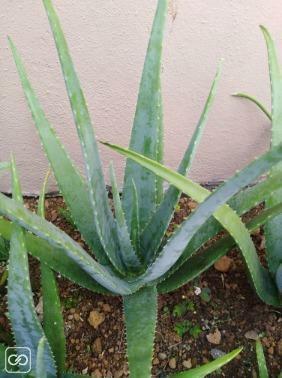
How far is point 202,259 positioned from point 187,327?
0.88 ft

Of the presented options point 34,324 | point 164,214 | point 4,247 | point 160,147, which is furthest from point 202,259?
point 4,247

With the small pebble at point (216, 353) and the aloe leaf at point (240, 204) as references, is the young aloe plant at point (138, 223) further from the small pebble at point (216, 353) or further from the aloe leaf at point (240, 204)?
the small pebble at point (216, 353)

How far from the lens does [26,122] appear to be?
1289 millimetres

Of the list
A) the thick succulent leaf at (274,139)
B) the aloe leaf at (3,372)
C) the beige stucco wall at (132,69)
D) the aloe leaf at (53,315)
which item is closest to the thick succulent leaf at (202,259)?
the thick succulent leaf at (274,139)

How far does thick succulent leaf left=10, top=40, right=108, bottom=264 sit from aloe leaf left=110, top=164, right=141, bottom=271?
65mm

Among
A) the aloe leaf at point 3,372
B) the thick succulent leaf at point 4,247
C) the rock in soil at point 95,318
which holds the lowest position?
the aloe leaf at point 3,372

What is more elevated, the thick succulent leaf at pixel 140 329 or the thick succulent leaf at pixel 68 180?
the thick succulent leaf at pixel 68 180

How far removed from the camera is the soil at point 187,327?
1.12 m

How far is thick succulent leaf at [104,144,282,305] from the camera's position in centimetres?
63

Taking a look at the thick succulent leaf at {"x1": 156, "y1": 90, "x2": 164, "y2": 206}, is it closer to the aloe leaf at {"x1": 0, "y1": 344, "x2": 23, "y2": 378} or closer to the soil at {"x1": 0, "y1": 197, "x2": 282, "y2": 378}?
the soil at {"x1": 0, "y1": 197, "x2": 282, "y2": 378}

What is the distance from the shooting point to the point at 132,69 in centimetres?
120

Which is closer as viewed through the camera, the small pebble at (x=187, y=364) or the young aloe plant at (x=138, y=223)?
the young aloe plant at (x=138, y=223)

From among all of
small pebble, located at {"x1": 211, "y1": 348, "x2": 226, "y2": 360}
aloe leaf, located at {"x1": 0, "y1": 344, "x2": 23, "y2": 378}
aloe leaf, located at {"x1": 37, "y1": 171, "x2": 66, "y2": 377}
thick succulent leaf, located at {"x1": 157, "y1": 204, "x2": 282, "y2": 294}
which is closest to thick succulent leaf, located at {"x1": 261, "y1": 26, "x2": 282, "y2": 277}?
thick succulent leaf, located at {"x1": 157, "y1": 204, "x2": 282, "y2": 294}

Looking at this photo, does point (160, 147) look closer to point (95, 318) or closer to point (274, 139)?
point (274, 139)
